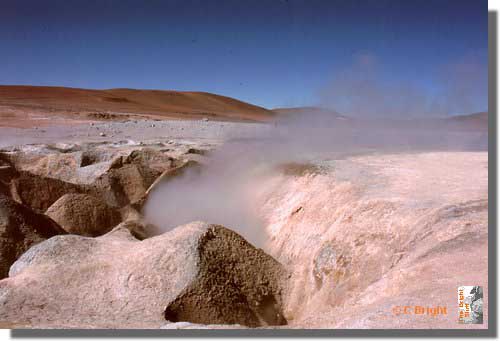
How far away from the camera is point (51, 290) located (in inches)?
133

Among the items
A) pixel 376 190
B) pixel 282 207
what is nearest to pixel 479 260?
pixel 376 190

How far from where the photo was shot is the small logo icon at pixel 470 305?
240 centimetres

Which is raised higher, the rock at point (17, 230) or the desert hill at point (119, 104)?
the desert hill at point (119, 104)

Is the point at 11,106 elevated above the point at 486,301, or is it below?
above

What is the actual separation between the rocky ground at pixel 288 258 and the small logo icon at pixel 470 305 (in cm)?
3

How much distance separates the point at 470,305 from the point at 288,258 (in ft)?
7.84

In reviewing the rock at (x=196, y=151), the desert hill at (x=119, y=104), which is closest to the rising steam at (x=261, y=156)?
the rock at (x=196, y=151)

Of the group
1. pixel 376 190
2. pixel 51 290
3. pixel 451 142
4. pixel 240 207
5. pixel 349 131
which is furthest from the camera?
pixel 349 131

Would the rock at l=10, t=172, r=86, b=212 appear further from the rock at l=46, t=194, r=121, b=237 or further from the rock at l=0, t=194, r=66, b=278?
the rock at l=0, t=194, r=66, b=278

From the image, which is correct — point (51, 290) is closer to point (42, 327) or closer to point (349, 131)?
point (42, 327)

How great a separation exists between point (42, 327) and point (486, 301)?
7.64 feet

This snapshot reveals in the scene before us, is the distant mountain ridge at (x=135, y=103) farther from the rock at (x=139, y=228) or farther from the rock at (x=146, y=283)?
the rock at (x=146, y=283)

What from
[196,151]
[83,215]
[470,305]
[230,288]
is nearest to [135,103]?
[196,151]

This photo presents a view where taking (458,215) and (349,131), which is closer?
(458,215)
